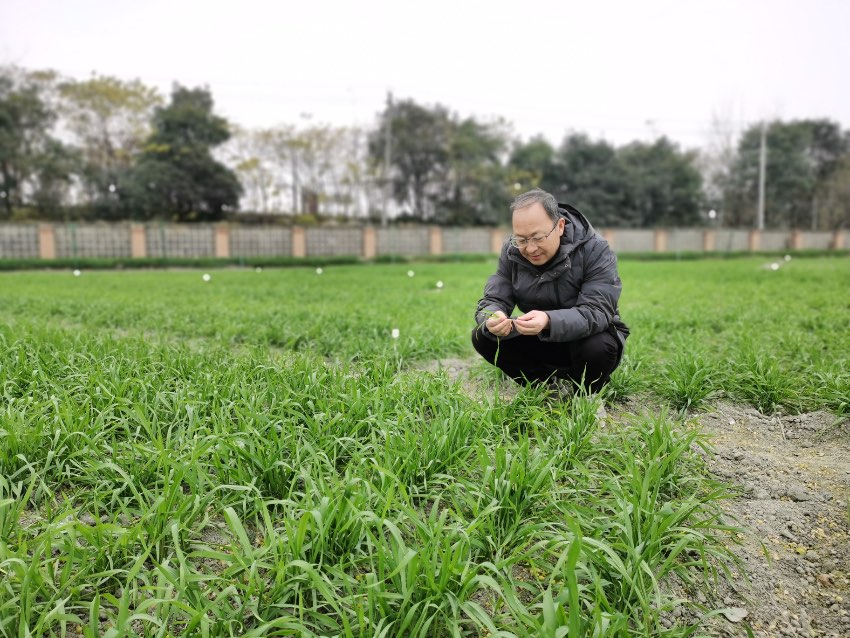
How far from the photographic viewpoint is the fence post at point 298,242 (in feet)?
81.1

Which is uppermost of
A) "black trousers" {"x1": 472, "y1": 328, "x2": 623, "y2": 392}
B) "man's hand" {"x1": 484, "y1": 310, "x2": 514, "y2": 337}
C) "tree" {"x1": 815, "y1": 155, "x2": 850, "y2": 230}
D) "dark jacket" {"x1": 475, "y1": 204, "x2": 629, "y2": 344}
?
"tree" {"x1": 815, "y1": 155, "x2": 850, "y2": 230}

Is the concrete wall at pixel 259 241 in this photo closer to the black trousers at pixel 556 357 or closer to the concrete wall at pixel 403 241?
the concrete wall at pixel 403 241

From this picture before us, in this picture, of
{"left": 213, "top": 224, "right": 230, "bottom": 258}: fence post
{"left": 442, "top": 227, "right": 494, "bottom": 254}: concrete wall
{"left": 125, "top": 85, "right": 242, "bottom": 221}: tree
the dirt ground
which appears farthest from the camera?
{"left": 442, "top": 227, "right": 494, "bottom": 254}: concrete wall

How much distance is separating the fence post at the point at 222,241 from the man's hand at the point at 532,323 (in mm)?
22350

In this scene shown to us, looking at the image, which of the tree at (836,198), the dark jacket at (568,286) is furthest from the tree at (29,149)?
the tree at (836,198)

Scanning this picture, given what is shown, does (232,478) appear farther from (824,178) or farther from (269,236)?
(824,178)

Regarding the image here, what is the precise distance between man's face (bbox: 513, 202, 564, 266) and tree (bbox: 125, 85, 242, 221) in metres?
27.3

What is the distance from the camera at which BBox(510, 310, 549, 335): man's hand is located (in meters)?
2.54

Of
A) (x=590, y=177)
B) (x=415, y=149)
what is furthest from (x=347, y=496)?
(x=590, y=177)

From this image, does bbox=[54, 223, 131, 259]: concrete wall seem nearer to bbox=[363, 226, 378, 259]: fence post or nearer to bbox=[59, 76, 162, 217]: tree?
bbox=[59, 76, 162, 217]: tree

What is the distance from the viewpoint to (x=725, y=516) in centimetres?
202

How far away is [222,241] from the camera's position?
23.2 m

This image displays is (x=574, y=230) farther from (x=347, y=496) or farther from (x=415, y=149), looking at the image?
(x=415, y=149)

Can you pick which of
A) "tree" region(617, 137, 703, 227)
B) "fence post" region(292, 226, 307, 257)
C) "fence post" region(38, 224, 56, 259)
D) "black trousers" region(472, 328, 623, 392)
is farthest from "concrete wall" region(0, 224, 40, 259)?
"tree" region(617, 137, 703, 227)
